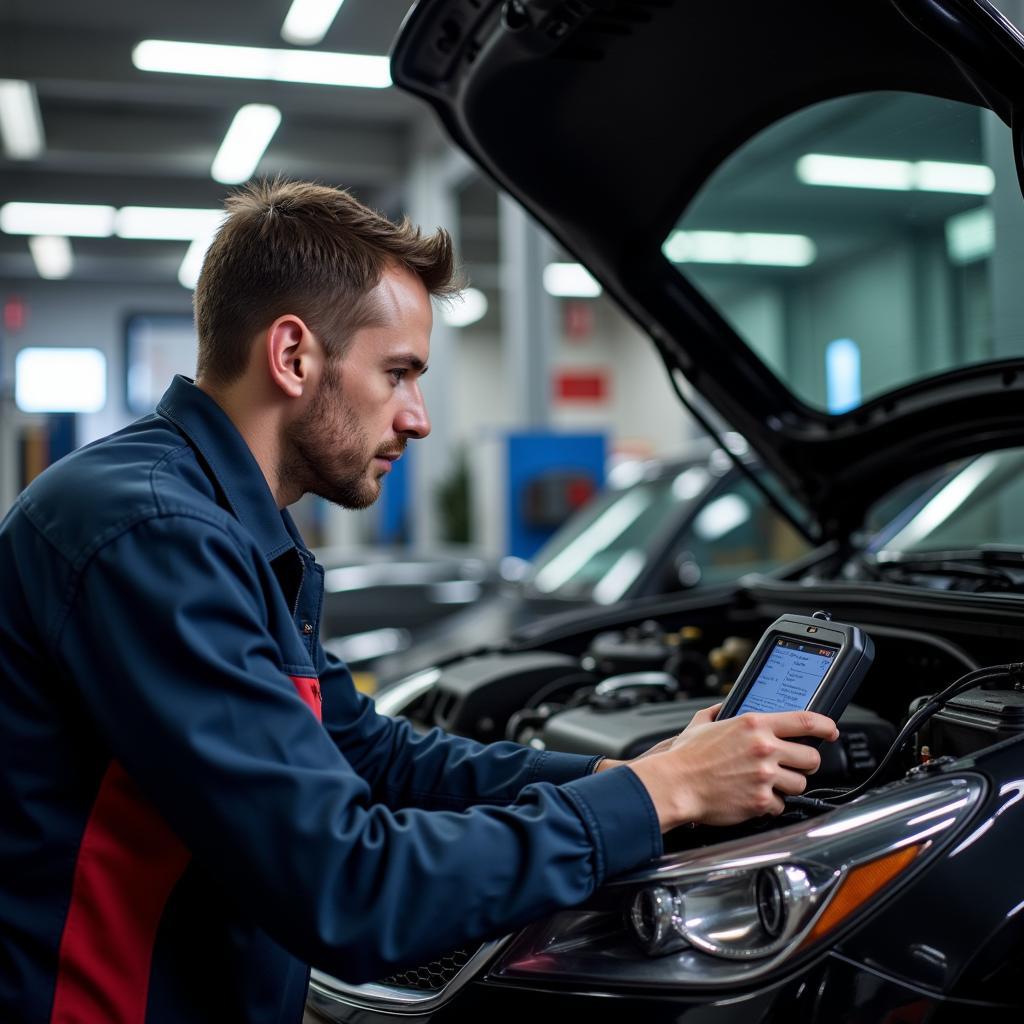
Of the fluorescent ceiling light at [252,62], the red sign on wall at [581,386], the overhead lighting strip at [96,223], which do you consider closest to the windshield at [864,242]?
the fluorescent ceiling light at [252,62]

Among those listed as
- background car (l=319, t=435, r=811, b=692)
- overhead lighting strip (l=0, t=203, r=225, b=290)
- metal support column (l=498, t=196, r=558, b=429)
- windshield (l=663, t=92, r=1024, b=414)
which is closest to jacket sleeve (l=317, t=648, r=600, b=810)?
windshield (l=663, t=92, r=1024, b=414)

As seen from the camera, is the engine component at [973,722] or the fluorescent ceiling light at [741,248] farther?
the fluorescent ceiling light at [741,248]

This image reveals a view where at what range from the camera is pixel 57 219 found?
1396cm

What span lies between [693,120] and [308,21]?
6842 millimetres

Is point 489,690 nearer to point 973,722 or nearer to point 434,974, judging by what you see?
point 434,974

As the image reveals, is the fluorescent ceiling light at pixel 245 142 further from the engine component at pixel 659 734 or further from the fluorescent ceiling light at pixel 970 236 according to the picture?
the engine component at pixel 659 734

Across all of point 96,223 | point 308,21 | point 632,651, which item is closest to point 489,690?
point 632,651

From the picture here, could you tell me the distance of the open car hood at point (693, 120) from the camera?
71.5 inches

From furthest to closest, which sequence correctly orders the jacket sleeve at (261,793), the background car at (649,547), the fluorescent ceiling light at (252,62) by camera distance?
the fluorescent ceiling light at (252,62), the background car at (649,547), the jacket sleeve at (261,793)

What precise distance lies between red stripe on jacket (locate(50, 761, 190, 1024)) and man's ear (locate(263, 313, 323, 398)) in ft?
1.52

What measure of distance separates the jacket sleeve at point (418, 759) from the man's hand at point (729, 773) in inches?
14.3

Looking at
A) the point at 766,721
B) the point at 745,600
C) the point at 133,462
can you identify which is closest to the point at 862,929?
the point at 766,721

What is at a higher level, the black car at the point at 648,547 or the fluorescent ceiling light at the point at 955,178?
the fluorescent ceiling light at the point at 955,178

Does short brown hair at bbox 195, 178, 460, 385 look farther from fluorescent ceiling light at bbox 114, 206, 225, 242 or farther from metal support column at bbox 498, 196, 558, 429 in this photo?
fluorescent ceiling light at bbox 114, 206, 225, 242
